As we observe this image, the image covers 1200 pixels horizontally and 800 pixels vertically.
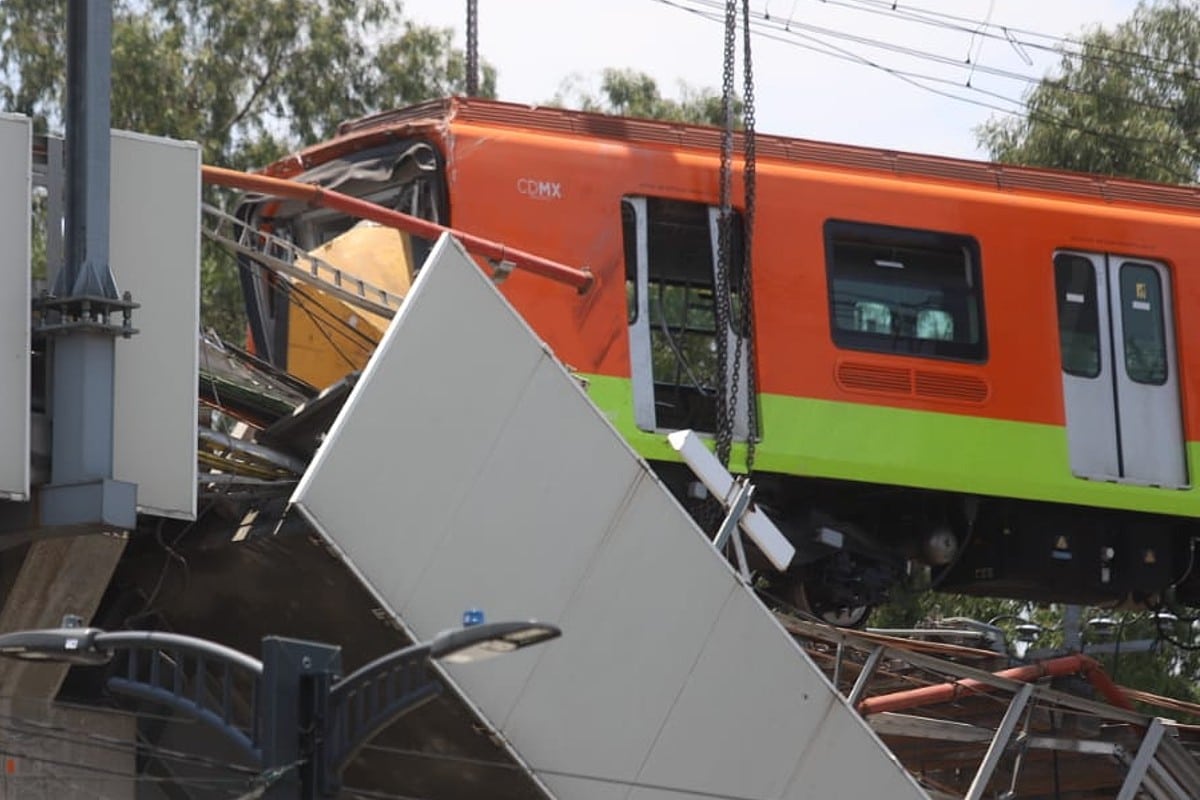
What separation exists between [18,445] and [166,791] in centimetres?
318

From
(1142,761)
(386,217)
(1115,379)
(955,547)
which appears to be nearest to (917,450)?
(955,547)

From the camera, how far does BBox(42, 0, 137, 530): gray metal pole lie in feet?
41.5

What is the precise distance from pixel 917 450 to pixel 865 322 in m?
0.92

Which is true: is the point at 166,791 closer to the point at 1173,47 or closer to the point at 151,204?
the point at 151,204

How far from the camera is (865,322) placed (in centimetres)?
1759

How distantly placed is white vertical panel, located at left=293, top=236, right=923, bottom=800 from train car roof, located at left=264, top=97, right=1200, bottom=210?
11.4ft

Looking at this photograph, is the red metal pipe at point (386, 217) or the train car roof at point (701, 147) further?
the train car roof at point (701, 147)

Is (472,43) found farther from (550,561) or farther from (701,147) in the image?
(550,561)

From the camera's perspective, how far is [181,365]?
43.5 feet

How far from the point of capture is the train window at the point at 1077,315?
18047 millimetres

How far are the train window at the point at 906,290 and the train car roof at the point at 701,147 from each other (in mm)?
537

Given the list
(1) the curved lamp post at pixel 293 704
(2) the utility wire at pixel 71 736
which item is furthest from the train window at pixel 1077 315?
(1) the curved lamp post at pixel 293 704

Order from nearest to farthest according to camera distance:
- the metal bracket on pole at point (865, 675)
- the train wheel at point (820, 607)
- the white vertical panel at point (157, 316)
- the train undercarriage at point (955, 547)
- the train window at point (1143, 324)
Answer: the white vertical panel at point (157, 316), the metal bracket on pole at point (865, 675), the train undercarriage at point (955, 547), the train window at point (1143, 324), the train wheel at point (820, 607)

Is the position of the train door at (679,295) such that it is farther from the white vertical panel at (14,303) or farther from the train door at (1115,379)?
the white vertical panel at (14,303)
